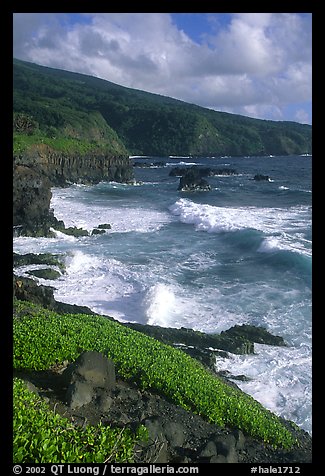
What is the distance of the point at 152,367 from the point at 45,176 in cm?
3029

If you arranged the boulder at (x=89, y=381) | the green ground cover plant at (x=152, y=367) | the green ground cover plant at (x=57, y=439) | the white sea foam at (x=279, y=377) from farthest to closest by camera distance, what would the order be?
1. the white sea foam at (x=279, y=377)
2. the green ground cover plant at (x=152, y=367)
3. the boulder at (x=89, y=381)
4. the green ground cover plant at (x=57, y=439)

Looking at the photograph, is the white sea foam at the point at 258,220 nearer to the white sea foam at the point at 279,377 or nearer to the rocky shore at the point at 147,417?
the white sea foam at the point at 279,377

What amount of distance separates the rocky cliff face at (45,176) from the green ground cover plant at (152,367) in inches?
747

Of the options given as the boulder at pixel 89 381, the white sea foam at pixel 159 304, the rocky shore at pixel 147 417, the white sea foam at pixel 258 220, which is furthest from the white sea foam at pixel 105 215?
→ the boulder at pixel 89 381

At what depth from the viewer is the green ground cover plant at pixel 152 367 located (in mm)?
7469

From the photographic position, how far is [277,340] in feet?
42.9

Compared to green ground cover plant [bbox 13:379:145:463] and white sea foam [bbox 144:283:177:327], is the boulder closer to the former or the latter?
green ground cover plant [bbox 13:379:145:463]

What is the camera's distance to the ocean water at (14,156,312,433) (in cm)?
1201

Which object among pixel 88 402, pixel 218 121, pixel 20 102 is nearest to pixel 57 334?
pixel 88 402

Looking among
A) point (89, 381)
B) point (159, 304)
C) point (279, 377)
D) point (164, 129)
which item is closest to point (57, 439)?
point (89, 381)

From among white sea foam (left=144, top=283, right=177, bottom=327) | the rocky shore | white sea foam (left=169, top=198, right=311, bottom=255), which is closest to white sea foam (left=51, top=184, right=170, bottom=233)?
white sea foam (left=169, top=198, right=311, bottom=255)

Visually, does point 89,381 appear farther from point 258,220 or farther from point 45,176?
point 45,176

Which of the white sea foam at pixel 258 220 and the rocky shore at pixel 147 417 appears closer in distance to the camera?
the rocky shore at pixel 147 417
